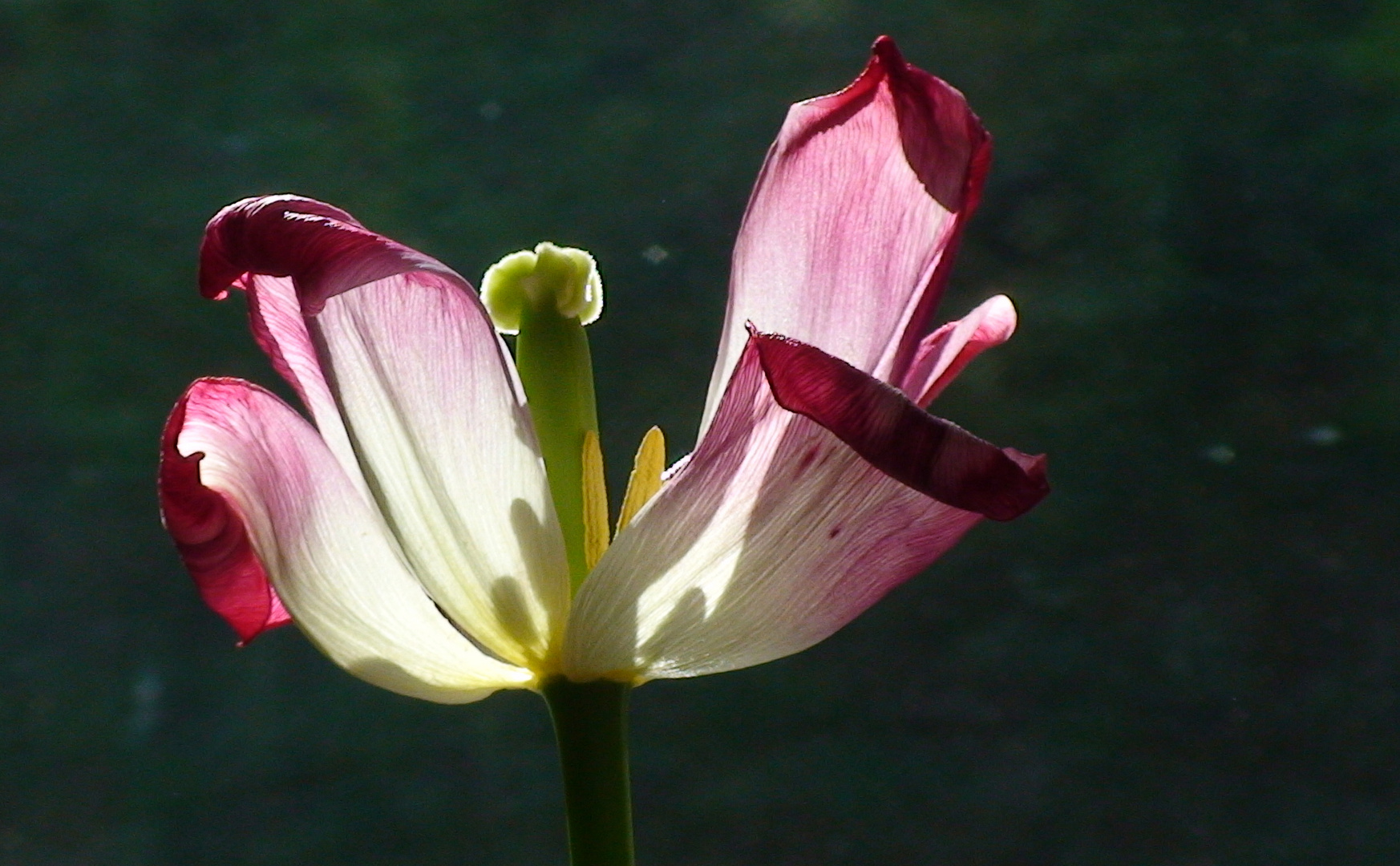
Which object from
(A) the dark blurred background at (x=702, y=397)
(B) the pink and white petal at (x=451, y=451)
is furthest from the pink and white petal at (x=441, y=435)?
(A) the dark blurred background at (x=702, y=397)

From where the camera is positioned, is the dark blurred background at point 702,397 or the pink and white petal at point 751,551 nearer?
the pink and white petal at point 751,551

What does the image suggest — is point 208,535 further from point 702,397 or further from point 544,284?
point 702,397

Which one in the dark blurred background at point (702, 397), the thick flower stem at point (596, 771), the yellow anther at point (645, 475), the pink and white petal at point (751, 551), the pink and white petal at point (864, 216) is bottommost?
the dark blurred background at point (702, 397)

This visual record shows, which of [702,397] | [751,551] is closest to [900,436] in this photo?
[751,551]

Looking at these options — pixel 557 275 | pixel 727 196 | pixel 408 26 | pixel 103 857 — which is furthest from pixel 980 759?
pixel 557 275

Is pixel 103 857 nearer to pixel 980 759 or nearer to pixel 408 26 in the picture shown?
pixel 980 759

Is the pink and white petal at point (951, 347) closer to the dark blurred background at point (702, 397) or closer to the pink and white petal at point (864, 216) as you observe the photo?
the pink and white petal at point (864, 216)
